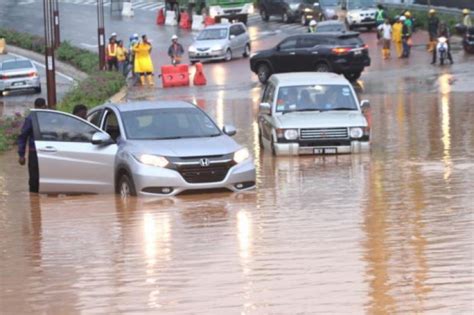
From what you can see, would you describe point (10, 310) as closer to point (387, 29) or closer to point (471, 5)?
point (387, 29)

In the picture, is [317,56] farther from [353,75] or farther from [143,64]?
[143,64]

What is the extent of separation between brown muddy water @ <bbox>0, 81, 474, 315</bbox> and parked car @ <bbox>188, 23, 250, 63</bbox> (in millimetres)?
29279

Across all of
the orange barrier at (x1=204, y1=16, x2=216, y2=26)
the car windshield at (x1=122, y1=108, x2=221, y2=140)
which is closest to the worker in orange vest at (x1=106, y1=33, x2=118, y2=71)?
the orange barrier at (x1=204, y1=16, x2=216, y2=26)

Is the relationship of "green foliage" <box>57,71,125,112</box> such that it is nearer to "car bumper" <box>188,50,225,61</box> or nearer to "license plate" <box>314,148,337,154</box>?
"car bumper" <box>188,50,225,61</box>

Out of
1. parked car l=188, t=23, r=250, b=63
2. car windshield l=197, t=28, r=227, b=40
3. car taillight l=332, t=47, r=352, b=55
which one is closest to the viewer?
car taillight l=332, t=47, r=352, b=55

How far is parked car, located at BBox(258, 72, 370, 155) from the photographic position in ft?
70.0

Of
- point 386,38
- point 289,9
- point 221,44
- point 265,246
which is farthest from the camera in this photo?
point 289,9

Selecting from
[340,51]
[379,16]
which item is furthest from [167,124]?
[379,16]

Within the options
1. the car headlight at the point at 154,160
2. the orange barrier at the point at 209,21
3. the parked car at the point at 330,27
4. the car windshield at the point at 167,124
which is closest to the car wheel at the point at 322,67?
the parked car at the point at 330,27

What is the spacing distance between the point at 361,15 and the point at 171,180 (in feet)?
A: 144

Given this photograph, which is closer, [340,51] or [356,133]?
[356,133]

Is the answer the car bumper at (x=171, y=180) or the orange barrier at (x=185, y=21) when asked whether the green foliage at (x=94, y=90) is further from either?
the orange barrier at (x=185, y=21)

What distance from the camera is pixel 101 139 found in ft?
54.4

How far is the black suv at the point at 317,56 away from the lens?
3991 centimetres
